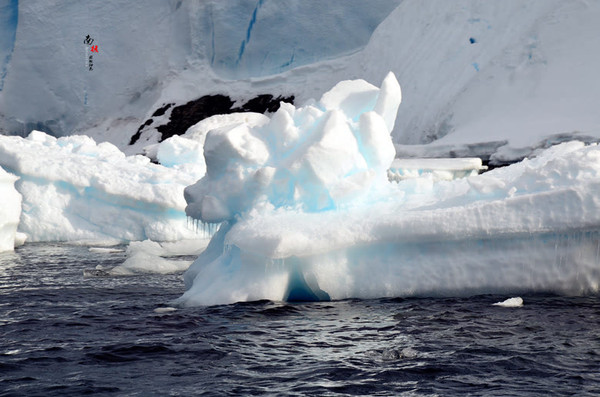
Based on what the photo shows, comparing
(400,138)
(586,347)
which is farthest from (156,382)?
(400,138)

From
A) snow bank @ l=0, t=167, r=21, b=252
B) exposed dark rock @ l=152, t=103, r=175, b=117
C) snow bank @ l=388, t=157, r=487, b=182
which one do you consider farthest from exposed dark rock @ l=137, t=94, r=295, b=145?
snow bank @ l=0, t=167, r=21, b=252

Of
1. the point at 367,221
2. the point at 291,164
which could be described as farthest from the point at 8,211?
the point at 367,221

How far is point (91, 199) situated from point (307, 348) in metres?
10.1

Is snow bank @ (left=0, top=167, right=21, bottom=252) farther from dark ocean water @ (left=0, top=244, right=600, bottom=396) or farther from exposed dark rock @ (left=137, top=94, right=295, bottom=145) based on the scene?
exposed dark rock @ (left=137, top=94, right=295, bottom=145)

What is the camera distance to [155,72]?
32.8m

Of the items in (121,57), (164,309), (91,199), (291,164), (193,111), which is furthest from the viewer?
(121,57)

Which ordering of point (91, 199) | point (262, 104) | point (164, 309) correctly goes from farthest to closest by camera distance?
point (262, 104)
point (91, 199)
point (164, 309)

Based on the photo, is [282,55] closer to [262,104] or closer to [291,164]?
[262,104]

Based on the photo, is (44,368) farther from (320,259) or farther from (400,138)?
(400,138)

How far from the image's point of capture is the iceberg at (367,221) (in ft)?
20.1

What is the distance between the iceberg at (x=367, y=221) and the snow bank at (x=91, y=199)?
21.6 ft

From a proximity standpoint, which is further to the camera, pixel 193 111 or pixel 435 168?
pixel 193 111

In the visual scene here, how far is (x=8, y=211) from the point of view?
11.9m

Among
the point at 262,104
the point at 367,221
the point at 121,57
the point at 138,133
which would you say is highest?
the point at 121,57
